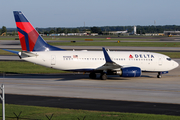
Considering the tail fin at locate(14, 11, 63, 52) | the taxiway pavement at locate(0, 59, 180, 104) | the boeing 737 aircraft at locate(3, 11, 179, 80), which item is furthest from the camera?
the tail fin at locate(14, 11, 63, 52)

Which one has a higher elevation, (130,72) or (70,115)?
(70,115)

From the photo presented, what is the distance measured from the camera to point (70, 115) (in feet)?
67.8

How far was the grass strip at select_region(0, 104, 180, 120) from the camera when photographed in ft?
65.1

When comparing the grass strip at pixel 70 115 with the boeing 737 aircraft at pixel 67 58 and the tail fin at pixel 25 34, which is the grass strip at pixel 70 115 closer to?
the boeing 737 aircraft at pixel 67 58

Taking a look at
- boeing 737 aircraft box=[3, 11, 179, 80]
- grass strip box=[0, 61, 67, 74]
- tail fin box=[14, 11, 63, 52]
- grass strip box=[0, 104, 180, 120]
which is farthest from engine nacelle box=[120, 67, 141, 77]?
grass strip box=[0, 104, 180, 120]

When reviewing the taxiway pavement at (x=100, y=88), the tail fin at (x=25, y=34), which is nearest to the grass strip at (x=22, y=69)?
the taxiway pavement at (x=100, y=88)

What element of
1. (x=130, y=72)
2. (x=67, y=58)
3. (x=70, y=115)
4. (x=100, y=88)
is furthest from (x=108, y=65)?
(x=70, y=115)

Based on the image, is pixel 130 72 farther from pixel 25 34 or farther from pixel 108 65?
pixel 25 34

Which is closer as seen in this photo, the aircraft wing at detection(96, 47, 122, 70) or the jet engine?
the aircraft wing at detection(96, 47, 122, 70)

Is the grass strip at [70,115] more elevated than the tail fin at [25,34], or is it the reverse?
the tail fin at [25,34]

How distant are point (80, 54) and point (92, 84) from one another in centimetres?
525

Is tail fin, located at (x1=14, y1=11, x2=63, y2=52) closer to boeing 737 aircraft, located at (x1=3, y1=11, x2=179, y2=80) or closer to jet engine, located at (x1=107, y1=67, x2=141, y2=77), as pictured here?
boeing 737 aircraft, located at (x1=3, y1=11, x2=179, y2=80)

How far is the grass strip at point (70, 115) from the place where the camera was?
19.8 meters

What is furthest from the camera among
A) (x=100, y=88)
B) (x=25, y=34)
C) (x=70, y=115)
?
(x=25, y=34)
